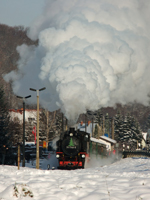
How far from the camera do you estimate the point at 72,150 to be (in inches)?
1008

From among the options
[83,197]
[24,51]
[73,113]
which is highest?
[24,51]

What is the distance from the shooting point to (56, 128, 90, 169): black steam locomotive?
2556 centimetres

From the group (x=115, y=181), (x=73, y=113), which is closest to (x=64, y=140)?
(x=73, y=113)

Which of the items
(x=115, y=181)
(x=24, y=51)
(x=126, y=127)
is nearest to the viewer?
(x=115, y=181)

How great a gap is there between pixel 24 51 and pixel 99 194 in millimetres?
41870

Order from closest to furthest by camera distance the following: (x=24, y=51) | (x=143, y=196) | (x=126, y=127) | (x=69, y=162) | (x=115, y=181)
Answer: (x=143, y=196) → (x=115, y=181) → (x=69, y=162) → (x=24, y=51) → (x=126, y=127)

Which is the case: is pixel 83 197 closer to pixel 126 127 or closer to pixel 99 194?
pixel 99 194

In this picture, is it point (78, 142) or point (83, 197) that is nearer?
point (83, 197)

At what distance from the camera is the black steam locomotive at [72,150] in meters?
25.6

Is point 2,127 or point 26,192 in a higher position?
point 2,127

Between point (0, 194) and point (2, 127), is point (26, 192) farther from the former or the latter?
point (2, 127)

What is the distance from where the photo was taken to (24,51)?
1943 inches

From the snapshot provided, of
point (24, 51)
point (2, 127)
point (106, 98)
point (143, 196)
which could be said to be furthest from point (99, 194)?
point (24, 51)

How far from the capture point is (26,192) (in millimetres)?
9273
